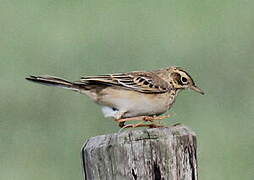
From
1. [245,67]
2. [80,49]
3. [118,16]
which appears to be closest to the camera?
[245,67]

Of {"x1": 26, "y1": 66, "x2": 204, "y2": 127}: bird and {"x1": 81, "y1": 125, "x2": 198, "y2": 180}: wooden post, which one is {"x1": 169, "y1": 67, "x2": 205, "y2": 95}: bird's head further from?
{"x1": 81, "y1": 125, "x2": 198, "y2": 180}: wooden post

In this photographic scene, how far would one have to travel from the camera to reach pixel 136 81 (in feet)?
31.2

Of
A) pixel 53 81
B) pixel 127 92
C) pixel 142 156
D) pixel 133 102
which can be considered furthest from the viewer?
pixel 127 92

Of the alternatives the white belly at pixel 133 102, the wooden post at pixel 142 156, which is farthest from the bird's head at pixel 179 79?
the wooden post at pixel 142 156

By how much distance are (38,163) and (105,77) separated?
481 centimetres

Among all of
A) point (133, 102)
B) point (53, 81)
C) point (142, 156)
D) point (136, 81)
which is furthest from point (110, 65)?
point (142, 156)

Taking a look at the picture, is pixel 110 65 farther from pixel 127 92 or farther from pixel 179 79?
pixel 127 92

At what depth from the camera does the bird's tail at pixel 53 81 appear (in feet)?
28.7

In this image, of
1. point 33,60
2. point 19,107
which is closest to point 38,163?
point 19,107

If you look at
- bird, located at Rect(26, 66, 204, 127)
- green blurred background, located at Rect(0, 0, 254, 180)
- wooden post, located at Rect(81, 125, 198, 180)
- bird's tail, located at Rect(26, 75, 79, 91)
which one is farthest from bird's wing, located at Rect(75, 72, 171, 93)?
green blurred background, located at Rect(0, 0, 254, 180)

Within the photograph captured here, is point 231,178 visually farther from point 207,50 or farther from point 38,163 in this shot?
point 207,50

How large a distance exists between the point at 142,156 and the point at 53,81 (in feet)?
8.93

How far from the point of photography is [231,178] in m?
13.5

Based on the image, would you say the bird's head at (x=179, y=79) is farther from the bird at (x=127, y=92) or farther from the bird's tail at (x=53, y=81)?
the bird's tail at (x=53, y=81)
